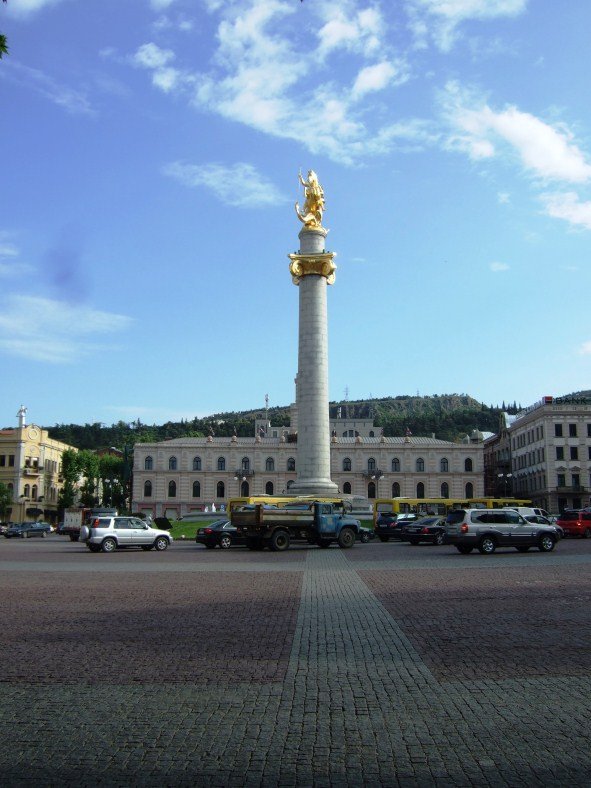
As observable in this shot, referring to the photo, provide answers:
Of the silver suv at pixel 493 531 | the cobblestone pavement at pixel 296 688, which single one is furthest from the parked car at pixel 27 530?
the cobblestone pavement at pixel 296 688

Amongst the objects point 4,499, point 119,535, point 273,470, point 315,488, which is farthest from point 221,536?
point 273,470

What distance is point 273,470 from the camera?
333 ft

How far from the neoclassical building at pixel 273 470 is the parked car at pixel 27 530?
28247 mm

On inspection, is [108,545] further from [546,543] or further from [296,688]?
[296,688]

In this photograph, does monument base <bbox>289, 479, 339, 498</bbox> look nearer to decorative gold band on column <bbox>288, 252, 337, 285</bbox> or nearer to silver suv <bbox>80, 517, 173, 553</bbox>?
decorative gold band on column <bbox>288, 252, 337, 285</bbox>

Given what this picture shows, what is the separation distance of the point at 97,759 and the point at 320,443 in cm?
4758

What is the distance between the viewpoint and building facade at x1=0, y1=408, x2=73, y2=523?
3460 inches

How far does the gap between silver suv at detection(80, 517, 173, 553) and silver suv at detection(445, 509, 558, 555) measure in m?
14.4

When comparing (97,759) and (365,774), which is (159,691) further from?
(365,774)

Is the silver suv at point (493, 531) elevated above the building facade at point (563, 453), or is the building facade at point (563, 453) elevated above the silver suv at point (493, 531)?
the building facade at point (563, 453)

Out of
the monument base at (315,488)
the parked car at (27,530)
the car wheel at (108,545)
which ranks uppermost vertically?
the monument base at (315,488)

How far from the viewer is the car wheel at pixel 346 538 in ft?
126

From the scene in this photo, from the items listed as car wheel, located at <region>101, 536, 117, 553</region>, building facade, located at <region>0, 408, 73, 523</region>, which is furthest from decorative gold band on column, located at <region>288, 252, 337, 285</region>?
building facade, located at <region>0, 408, 73, 523</region>

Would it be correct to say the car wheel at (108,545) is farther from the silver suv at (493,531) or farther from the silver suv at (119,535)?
the silver suv at (493,531)
